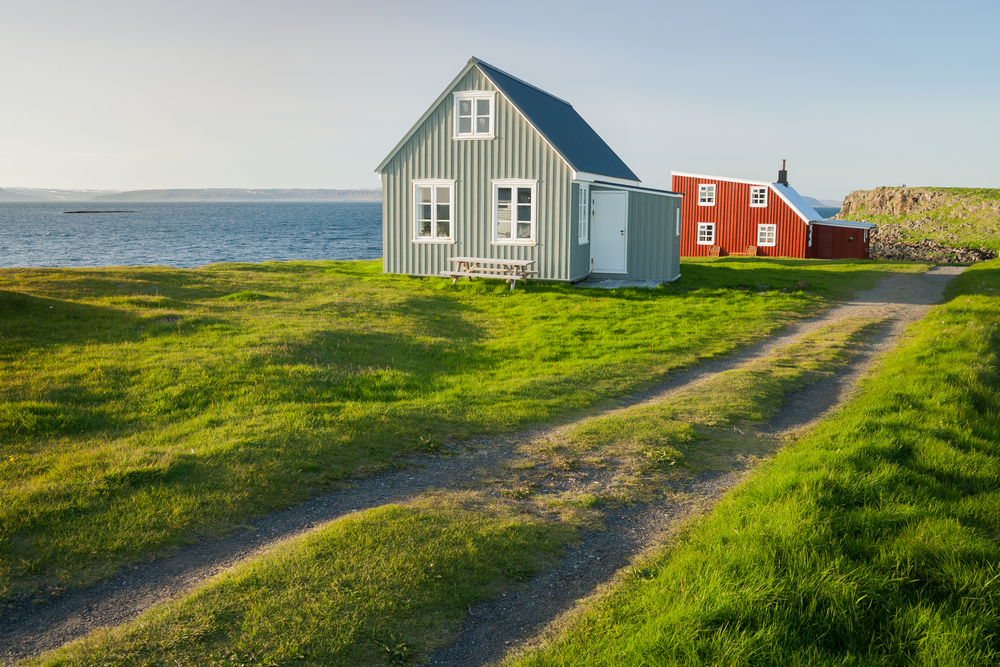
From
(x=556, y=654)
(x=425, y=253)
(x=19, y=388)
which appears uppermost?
(x=425, y=253)

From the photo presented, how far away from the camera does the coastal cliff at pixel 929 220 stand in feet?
154

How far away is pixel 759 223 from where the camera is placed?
4253cm

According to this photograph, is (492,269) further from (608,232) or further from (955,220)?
(955,220)

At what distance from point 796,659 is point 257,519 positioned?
499 cm

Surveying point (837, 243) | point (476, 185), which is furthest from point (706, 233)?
point (476, 185)

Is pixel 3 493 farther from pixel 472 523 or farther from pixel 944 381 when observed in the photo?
pixel 944 381

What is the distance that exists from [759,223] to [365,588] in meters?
41.6

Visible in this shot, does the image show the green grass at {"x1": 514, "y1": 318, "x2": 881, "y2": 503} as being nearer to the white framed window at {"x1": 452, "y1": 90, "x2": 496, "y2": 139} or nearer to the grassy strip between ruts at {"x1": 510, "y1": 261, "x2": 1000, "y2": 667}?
the grassy strip between ruts at {"x1": 510, "y1": 261, "x2": 1000, "y2": 667}

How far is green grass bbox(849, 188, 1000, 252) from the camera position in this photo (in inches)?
2370

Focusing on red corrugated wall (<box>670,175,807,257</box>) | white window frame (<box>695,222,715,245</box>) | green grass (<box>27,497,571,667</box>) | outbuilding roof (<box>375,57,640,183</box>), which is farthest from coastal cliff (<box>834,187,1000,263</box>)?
green grass (<box>27,497,571,667</box>)

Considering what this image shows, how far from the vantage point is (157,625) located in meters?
4.97

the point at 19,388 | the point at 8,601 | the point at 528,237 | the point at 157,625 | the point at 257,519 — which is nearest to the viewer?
the point at 157,625

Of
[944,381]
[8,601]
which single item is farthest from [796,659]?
[944,381]

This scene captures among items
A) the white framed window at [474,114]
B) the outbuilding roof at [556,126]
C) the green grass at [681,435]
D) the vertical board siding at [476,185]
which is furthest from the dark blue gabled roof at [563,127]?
the green grass at [681,435]
